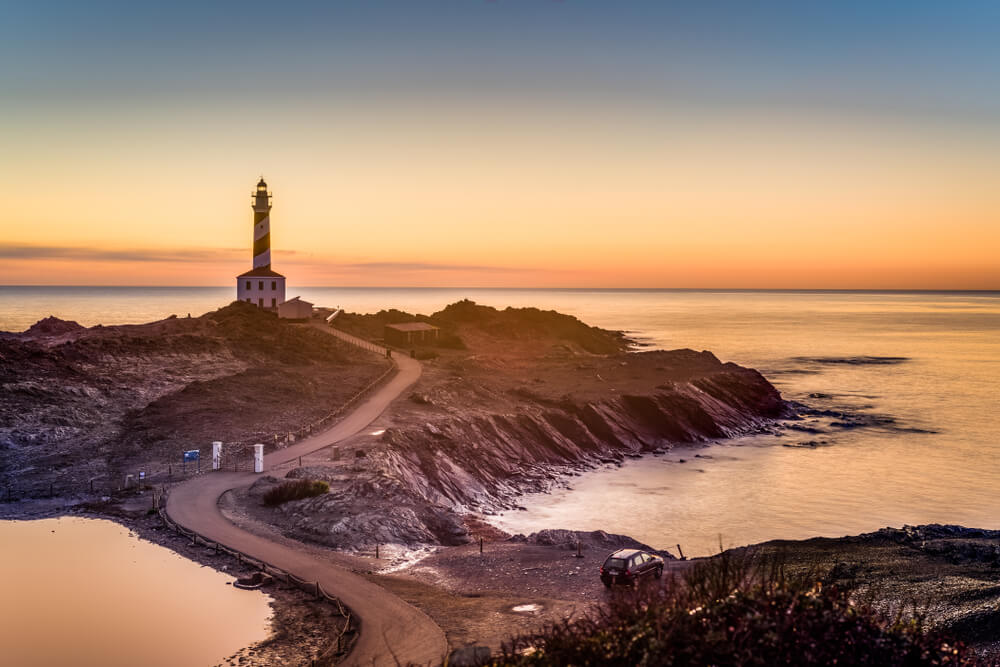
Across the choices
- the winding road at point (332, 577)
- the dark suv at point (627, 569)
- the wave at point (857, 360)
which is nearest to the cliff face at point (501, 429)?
the winding road at point (332, 577)

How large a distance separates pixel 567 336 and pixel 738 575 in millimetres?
111856

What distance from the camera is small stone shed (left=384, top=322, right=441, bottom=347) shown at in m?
91.8

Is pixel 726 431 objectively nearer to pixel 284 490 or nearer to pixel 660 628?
pixel 284 490

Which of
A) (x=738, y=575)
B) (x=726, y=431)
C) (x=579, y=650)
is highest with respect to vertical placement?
(x=738, y=575)

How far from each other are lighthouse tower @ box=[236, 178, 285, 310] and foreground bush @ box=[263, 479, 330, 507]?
213 ft

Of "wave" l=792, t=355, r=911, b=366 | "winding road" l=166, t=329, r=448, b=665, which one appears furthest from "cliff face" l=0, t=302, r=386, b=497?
"wave" l=792, t=355, r=911, b=366

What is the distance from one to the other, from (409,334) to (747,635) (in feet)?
266

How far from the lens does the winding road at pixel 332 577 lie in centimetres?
2055

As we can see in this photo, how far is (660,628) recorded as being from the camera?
13.2 m

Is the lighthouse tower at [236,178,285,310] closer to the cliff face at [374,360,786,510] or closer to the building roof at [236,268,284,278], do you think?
the building roof at [236,268,284,278]

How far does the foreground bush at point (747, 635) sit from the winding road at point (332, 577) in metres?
7.26

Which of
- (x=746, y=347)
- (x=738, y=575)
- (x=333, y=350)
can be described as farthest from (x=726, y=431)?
(x=746, y=347)

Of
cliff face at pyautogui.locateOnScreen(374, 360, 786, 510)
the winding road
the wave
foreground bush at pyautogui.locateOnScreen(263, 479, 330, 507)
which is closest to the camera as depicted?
the winding road

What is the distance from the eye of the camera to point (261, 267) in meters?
97.7
